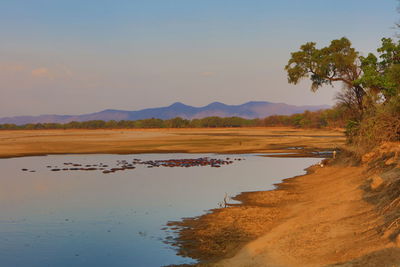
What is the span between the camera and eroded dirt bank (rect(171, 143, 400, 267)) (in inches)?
432

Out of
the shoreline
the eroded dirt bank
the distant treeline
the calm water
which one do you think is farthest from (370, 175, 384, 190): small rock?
the distant treeline

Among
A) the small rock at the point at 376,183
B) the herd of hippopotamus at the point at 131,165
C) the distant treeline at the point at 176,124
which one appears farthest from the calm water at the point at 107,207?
the distant treeline at the point at 176,124

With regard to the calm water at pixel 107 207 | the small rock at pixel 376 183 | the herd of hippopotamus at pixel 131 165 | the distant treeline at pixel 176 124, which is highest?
the distant treeline at pixel 176 124

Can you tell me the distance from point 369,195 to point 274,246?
5.69 meters

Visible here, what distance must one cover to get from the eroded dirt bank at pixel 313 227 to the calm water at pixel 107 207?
157 cm

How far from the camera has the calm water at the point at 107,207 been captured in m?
14.2

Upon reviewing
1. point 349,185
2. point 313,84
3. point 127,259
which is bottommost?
point 127,259

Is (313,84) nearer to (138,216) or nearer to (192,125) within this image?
(138,216)

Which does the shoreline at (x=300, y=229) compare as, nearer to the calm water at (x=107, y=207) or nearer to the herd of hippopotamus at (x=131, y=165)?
the calm water at (x=107, y=207)

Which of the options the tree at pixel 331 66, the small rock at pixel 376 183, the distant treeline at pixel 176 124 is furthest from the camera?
the distant treeline at pixel 176 124

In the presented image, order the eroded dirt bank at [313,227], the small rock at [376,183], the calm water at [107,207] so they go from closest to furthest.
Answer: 1. the eroded dirt bank at [313,227]
2. the calm water at [107,207]
3. the small rock at [376,183]

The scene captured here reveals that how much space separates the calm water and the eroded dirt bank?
157 centimetres

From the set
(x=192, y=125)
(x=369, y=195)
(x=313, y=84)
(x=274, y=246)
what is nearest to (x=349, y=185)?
(x=369, y=195)

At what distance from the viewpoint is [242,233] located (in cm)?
1566
